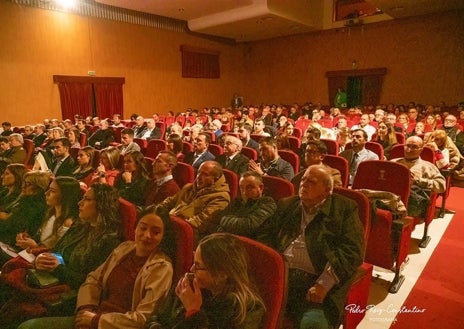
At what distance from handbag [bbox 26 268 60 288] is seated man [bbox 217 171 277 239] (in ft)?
3.13

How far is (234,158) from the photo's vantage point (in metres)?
3.38

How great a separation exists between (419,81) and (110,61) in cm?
982

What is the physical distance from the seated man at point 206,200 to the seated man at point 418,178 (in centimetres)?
160

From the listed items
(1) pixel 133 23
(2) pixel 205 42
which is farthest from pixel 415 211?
(2) pixel 205 42

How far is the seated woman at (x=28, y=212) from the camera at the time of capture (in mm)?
2434

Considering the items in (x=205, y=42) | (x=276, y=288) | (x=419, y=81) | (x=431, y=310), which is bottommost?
(x=431, y=310)

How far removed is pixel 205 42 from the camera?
516 inches

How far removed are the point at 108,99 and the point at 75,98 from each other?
3.34 feet

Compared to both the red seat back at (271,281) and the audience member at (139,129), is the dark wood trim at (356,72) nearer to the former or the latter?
the audience member at (139,129)

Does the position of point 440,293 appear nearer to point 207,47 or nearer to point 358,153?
point 358,153

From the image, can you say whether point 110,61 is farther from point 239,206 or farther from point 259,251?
point 259,251

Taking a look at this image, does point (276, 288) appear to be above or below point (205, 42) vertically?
below

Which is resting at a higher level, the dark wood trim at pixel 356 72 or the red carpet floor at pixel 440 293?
the dark wood trim at pixel 356 72

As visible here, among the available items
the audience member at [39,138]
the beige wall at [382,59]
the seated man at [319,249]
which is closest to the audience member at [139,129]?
the audience member at [39,138]
